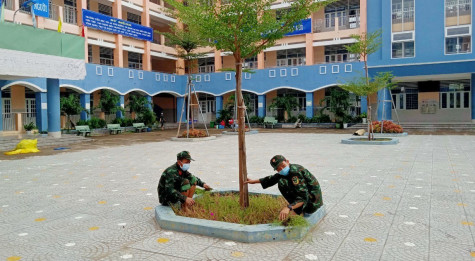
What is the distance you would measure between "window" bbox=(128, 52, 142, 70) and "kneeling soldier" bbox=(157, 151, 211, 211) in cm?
3128

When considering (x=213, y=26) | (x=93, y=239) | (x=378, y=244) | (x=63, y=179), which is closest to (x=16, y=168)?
(x=63, y=179)

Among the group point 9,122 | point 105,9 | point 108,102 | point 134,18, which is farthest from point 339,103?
point 9,122

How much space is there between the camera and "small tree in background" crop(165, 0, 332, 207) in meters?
5.37

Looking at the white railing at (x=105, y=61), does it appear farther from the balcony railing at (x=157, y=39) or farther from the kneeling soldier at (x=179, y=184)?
the kneeling soldier at (x=179, y=184)

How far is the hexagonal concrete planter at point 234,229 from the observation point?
4.42m

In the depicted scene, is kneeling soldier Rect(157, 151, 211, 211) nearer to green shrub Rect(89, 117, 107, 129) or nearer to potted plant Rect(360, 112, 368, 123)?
green shrub Rect(89, 117, 107, 129)

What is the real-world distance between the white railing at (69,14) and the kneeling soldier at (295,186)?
26878mm

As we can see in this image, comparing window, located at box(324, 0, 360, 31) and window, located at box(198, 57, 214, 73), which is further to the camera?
window, located at box(198, 57, 214, 73)

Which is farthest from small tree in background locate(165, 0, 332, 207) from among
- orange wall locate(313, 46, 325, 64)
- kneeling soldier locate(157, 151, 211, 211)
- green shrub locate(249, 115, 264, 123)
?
orange wall locate(313, 46, 325, 64)

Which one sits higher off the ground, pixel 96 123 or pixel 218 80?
pixel 218 80

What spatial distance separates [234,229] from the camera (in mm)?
4484

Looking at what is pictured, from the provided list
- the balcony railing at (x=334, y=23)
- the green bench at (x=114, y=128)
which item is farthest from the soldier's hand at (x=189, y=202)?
the balcony railing at (x=334, y=23)

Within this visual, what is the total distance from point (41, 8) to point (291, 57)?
2044 centimetres

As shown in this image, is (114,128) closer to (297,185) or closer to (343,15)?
(343,15)
